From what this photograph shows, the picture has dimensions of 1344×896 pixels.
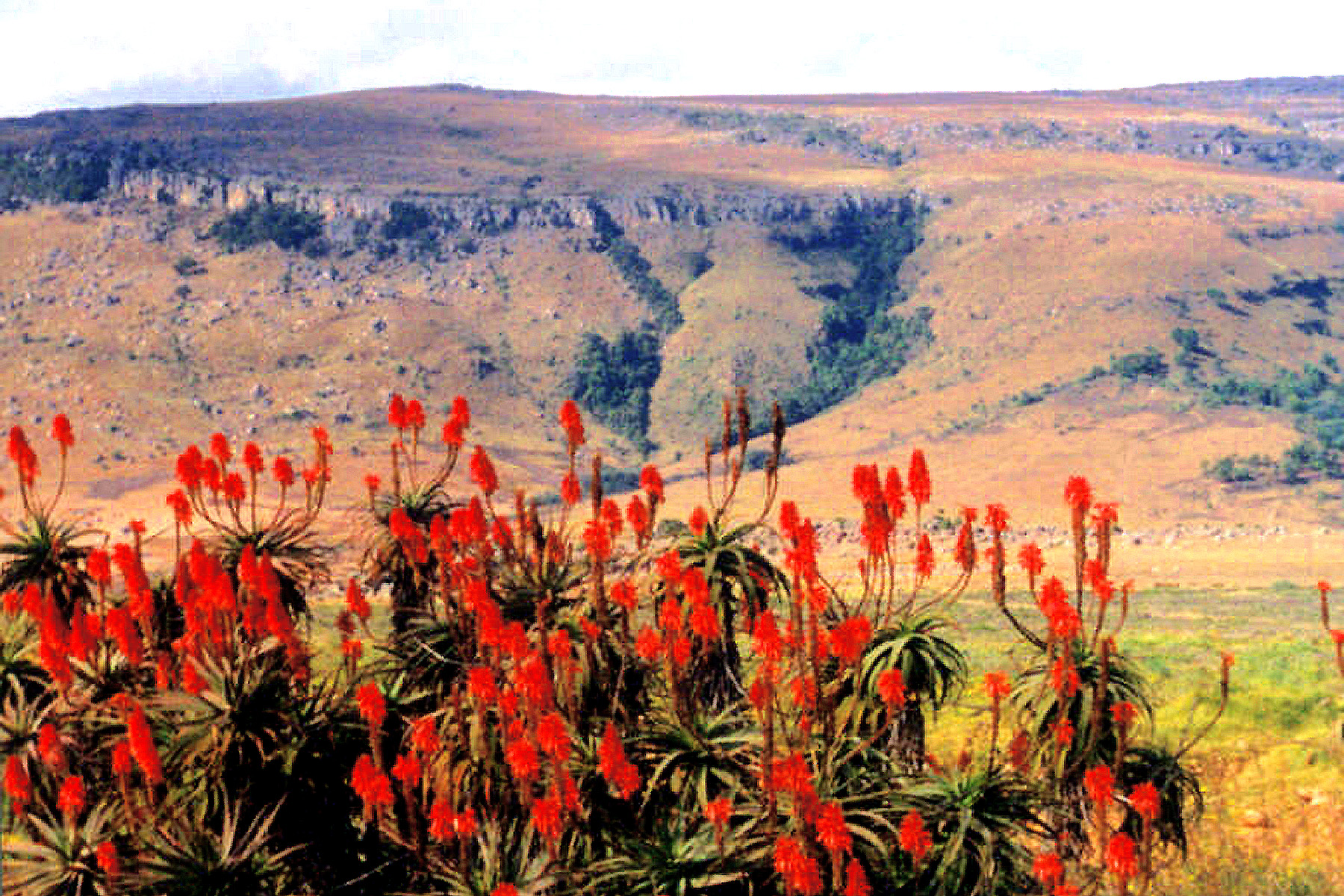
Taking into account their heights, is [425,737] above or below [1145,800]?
above

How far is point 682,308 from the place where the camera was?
537 feet

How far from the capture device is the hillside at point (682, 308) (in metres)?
118

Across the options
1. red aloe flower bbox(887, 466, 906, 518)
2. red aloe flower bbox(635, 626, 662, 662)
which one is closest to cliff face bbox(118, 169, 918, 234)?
red aloe flower bbox(887, 466, 906, 518)

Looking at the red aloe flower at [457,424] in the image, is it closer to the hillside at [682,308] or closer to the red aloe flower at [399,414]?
the red aloe flower at [399,414]

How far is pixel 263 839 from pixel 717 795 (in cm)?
369

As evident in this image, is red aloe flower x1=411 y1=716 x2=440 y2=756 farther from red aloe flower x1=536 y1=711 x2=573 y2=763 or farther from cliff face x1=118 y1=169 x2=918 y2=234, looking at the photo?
cliff face x1=118 y1=169 x2=918 y2=234

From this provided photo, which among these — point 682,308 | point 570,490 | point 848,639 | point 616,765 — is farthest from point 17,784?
point 682,308

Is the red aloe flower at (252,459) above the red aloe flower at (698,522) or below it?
above

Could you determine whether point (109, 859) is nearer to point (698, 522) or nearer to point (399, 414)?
point (399, 414)

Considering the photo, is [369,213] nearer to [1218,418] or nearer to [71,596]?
[1218,418]

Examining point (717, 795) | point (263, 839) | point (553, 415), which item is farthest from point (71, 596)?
point (553, 415)

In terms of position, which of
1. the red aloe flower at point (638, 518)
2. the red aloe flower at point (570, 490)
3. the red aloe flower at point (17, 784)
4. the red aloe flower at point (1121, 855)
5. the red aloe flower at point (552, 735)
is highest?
the red aloe flower at point (570, 490)

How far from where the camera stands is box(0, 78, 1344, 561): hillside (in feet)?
388

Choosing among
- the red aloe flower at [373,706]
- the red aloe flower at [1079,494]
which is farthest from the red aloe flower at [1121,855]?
the red aloe flower at [373,706]
